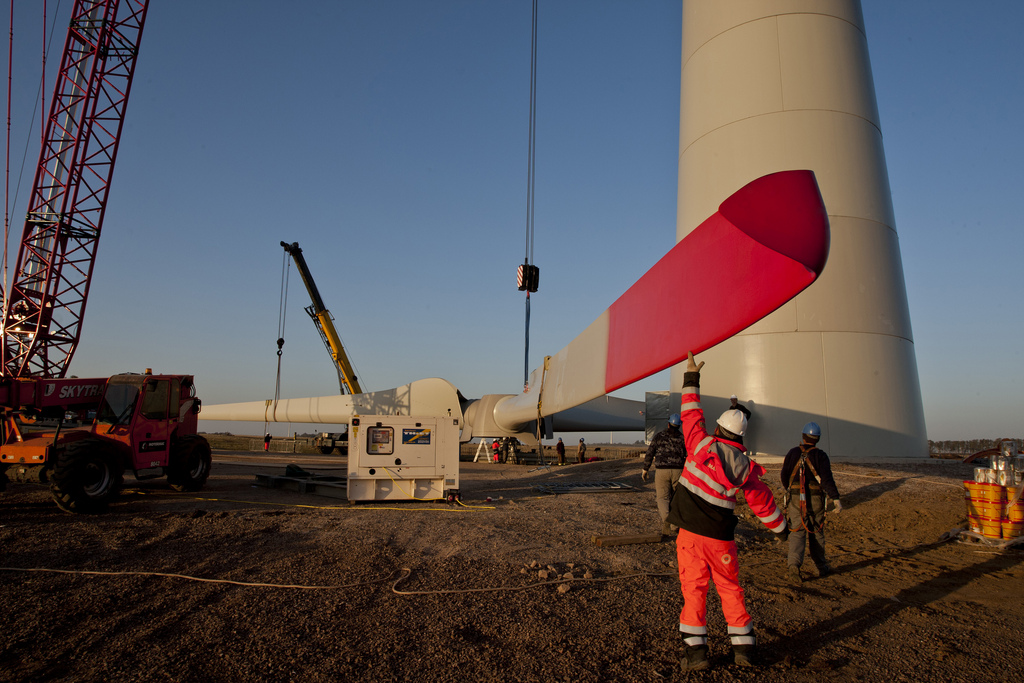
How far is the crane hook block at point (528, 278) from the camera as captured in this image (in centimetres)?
1607

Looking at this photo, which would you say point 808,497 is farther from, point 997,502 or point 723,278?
point 723,278

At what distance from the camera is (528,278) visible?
16141 mm

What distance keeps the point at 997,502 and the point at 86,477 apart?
12151mm

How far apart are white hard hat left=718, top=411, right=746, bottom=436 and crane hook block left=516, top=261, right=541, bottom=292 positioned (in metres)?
12.3

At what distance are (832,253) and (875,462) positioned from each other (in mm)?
3807

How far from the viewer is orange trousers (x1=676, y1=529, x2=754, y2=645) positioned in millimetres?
3379

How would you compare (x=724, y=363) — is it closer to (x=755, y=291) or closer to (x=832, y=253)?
(x=832, y=253)

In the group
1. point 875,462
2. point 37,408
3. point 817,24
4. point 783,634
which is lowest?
point 783,634

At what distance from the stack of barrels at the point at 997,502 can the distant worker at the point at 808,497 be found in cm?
245

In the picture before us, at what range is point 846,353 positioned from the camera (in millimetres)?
10086

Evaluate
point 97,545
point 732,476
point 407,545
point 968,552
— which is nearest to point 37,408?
point 97,545

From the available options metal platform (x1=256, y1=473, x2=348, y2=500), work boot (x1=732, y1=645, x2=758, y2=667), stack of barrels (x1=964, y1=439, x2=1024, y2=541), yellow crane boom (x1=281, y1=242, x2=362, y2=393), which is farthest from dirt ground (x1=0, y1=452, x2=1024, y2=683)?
yellow crane boom (x1=281, y1=242, x2=362, y2=393)

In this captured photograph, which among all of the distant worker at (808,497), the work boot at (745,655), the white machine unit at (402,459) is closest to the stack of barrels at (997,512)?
the distant worker at (808,497)

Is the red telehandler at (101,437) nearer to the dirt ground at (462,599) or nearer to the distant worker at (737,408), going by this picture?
the dirt ground at (462,599)
